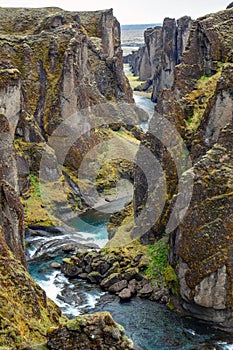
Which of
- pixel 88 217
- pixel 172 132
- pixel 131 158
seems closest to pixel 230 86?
pixel 172 132

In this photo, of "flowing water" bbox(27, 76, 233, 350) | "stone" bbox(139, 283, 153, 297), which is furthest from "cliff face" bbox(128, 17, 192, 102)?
"stone" bbox(139, 283, 153, 297)

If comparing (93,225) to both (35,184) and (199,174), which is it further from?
(199,174)

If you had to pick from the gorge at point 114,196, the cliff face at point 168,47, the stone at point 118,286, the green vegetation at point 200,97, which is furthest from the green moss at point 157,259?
the cliff face at point 168,47

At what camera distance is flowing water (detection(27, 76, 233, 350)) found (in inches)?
1789

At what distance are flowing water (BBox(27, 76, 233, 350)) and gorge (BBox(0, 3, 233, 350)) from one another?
0.19 metres

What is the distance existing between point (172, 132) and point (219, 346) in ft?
93.4

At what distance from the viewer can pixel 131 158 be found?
104 m

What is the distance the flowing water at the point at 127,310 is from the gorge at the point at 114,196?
7.3 inches

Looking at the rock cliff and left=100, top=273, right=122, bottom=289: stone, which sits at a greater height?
the rock cliff

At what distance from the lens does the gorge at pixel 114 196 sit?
3969 centimetres

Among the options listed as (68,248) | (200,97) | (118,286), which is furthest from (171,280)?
(200,97)

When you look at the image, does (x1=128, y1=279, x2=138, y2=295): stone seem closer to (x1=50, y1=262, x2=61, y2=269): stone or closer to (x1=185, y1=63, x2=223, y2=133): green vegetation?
(x1=50, y1=262, x2=61, y2=269): stone

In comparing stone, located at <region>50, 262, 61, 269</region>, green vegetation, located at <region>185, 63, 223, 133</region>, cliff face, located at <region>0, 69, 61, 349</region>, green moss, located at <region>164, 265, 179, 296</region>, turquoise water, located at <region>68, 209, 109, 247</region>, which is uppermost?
green vegetation, located at <region>185, 63, 223, 133</region>

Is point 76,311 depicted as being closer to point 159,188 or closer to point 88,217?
point 159,188
